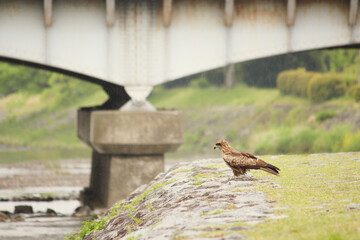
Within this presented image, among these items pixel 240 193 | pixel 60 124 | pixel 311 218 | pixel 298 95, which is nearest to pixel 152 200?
pixel 240 193

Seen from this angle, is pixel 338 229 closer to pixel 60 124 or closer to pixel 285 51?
pixel 285 51

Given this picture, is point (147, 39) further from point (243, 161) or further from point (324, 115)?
point (324, 115)

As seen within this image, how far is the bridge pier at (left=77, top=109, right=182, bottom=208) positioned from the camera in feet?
71.1

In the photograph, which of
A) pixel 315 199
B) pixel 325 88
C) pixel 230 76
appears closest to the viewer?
pixel 315 199

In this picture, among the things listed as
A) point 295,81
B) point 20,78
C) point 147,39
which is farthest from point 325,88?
point 147,39

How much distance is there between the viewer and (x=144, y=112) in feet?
71.4

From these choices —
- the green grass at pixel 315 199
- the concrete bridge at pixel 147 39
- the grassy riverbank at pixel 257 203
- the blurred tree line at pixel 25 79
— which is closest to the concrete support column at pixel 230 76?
the blurred tree line at pixel 25 79

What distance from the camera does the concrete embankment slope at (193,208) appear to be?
8.19m

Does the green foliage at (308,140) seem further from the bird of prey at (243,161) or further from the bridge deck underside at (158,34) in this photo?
the bird of prey at (243,161)

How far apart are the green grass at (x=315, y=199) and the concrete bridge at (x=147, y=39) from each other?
8.98 metres

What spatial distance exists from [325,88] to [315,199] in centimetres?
4698

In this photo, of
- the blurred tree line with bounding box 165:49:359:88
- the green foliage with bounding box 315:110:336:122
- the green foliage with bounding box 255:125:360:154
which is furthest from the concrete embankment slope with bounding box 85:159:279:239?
the blurred tree line with bounding box 165:49:359:88

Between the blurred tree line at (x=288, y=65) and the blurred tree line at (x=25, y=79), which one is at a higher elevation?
the blurred tree line at (x=288, y=65)

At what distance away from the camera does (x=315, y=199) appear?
366 inches
